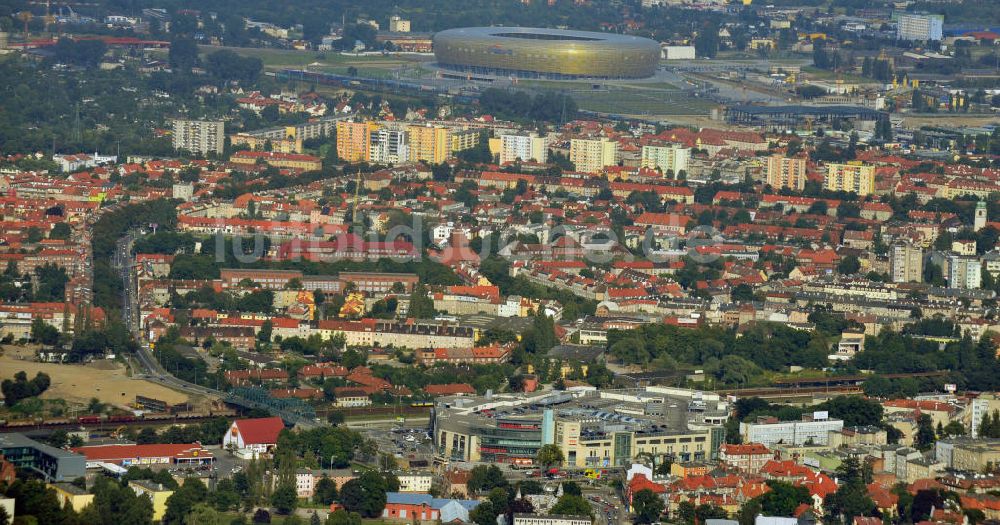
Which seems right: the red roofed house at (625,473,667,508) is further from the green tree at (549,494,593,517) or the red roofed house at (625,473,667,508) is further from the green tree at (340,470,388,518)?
the green tree at (340,470,388,518)

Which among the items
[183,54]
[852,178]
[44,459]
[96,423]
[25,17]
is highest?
[25,17]

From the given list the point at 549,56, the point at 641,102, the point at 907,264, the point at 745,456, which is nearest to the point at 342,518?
the point at 745,456

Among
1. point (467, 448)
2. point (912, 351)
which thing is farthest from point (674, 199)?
point (467, 448)

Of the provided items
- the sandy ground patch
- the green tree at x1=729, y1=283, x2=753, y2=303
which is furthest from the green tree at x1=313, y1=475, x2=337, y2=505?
the green tree at x1=729, y1=283, x2=753, y2=303

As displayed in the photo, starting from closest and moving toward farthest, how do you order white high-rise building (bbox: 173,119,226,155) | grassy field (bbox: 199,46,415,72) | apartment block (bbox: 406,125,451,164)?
apartment block (bbox: 406,125,451,164) < white high-rise building (bbox: 173,119,226,155) < grassy field (bbox: 199,46,415,72)

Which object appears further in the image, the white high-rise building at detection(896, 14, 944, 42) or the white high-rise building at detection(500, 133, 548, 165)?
the white high-rise building at detection(896, 14, 944, 42)

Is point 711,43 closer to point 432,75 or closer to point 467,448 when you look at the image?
point 432,75

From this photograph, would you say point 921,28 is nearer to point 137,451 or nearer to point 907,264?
point 907,264
